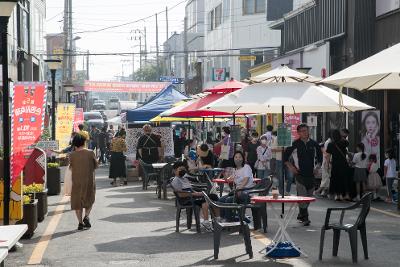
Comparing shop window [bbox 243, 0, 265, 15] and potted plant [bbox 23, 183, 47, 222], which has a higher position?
shop window [bbox 243, 0, 265, 15]

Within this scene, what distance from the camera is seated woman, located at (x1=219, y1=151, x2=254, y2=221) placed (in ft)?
45.9

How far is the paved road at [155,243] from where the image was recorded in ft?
36.9

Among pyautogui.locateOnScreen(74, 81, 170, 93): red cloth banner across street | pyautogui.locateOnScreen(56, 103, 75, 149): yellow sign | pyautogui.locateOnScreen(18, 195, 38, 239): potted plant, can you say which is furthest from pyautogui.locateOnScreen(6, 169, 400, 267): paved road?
pyautogui.locateOnScreen(74, 81, 170, 93): red cloth banner across street

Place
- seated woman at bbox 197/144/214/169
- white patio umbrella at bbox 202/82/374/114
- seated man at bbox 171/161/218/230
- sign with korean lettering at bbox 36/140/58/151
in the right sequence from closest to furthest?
white patio umbrella at bbox 202/82/374/114
seated man at bbox 171/161/218/230
seated woman at bbox 197/144/214/169
sign with korean lettering at bbox 36/140/58/151

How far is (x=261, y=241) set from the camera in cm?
1307

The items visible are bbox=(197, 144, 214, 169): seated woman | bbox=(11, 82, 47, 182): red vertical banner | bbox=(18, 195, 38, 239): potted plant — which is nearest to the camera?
bbox=(11, 82, 47, 182): red vertical banner

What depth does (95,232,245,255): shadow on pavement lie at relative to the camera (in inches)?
485

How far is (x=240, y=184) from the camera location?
1437 cm

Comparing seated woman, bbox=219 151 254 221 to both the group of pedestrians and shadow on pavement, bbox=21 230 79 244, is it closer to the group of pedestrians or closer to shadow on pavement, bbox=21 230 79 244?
→ shadow on pavement, bbox=21 230 79 244

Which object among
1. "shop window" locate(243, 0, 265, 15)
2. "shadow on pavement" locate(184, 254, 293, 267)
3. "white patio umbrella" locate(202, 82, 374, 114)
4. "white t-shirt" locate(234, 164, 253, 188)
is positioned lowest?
"shadow on pavement" locate(184, 254, 293, 267)

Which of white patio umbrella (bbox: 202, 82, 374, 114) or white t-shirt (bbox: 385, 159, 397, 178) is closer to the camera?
white patio umbrella (bbox: 202, 82, 374, 114)

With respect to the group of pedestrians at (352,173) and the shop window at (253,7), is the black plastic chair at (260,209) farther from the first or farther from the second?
the shop window at (253,7)

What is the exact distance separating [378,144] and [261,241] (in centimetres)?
1286

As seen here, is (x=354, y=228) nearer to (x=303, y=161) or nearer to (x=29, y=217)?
(x=303, y=161)
